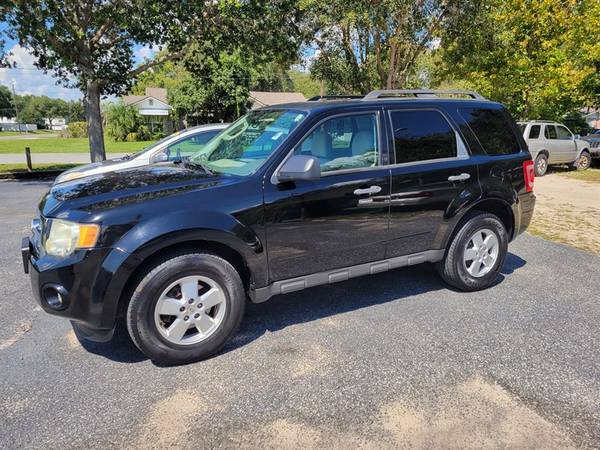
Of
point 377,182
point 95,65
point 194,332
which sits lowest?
point 194,332

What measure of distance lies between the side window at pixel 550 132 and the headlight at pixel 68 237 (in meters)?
15.8

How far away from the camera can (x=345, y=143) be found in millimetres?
3828

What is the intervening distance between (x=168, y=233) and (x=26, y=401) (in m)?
1.35

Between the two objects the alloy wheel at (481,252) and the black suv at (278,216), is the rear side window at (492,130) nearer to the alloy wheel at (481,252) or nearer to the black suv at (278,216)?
the black suv at (278,216)

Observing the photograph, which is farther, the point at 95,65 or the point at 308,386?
the point at 95,65

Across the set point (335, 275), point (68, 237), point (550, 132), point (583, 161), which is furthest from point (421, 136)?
point (583, 161)

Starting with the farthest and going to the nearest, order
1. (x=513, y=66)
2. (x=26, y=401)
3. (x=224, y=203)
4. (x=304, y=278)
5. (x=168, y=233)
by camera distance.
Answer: (x=513, y=66), (x=304, y=278), (x=224, y=203), (x=168, y=233), (x=26, y=401)

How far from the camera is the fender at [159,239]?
2871 mm

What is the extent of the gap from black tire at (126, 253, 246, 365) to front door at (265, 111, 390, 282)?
37 centimetres

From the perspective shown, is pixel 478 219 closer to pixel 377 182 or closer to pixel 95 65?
pixel 377 182

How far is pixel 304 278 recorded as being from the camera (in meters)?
3.60

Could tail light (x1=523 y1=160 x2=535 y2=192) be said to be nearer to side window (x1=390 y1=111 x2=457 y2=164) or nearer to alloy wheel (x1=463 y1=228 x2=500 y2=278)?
alloy wheel (x1=463 y1=228 x2=500 y2=278)

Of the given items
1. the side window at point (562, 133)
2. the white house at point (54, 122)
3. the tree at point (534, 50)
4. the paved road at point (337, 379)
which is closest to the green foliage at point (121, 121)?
the tree at point (534, 50)

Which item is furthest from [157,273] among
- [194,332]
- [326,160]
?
[326,160]
